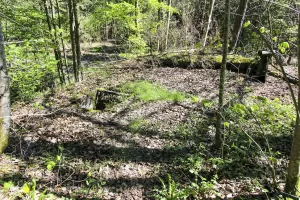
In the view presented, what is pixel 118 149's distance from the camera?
14.5 ft

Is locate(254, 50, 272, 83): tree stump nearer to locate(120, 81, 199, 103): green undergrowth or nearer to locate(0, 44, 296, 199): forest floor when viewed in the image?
locate(0, 44, 296, 199): forest floor

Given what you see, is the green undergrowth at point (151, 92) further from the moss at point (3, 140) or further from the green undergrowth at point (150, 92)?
the moss at point (3, 140)

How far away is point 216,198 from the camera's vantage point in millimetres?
3154

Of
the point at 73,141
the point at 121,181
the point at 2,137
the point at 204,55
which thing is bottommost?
the point at 121,181

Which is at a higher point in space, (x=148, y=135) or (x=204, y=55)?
(x=204, y=55)

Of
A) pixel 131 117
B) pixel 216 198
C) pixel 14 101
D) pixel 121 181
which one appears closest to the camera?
pixel 216 198

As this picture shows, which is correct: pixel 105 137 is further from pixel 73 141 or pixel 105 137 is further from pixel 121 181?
pixel 121 181

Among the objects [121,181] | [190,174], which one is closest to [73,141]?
[121,181]

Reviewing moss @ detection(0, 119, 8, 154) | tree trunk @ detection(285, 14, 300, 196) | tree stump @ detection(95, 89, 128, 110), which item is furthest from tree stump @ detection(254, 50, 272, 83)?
moss @ detection(0, 119, 8, 154)

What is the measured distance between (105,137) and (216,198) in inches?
110

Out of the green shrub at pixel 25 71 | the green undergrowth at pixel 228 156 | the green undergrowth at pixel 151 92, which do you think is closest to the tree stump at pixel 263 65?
the green undergrowth at pixel 228 156

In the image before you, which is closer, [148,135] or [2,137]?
[2,137]

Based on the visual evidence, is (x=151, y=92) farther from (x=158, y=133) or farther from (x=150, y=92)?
(x=158, y=133)

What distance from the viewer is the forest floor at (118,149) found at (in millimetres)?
3404
